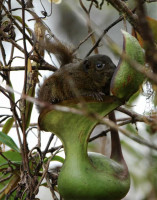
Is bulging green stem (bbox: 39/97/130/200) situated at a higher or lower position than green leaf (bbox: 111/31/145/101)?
lower

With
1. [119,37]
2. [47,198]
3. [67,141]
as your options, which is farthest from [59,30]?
[67,141]

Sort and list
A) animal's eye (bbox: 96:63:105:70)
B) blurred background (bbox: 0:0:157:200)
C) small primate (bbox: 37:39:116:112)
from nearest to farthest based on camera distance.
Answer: blurred background (bbox: 0:0:157:200) → small primate (bbox: 37:39:116:112) → animal's eye (bbox: 96:63:105:70)

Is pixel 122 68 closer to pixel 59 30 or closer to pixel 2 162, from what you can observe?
pixel 2 162

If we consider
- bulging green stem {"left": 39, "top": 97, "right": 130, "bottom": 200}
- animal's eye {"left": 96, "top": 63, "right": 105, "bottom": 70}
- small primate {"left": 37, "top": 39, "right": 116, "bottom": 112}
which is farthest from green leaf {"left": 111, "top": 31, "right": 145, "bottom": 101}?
animal's eye {"left": 96, "top": 63, "right": 105, "bottom": 70}

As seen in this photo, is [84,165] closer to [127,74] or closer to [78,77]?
[127,74]

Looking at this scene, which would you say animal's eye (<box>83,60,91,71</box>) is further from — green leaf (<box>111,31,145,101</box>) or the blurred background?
green leaf (<box>111,31,145,101</box>)

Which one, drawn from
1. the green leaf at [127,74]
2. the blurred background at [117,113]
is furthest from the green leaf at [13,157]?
the green leaf at [127,74]

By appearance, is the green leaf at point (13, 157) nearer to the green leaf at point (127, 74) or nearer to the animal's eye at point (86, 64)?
the animal's eye at point (86, 64)
